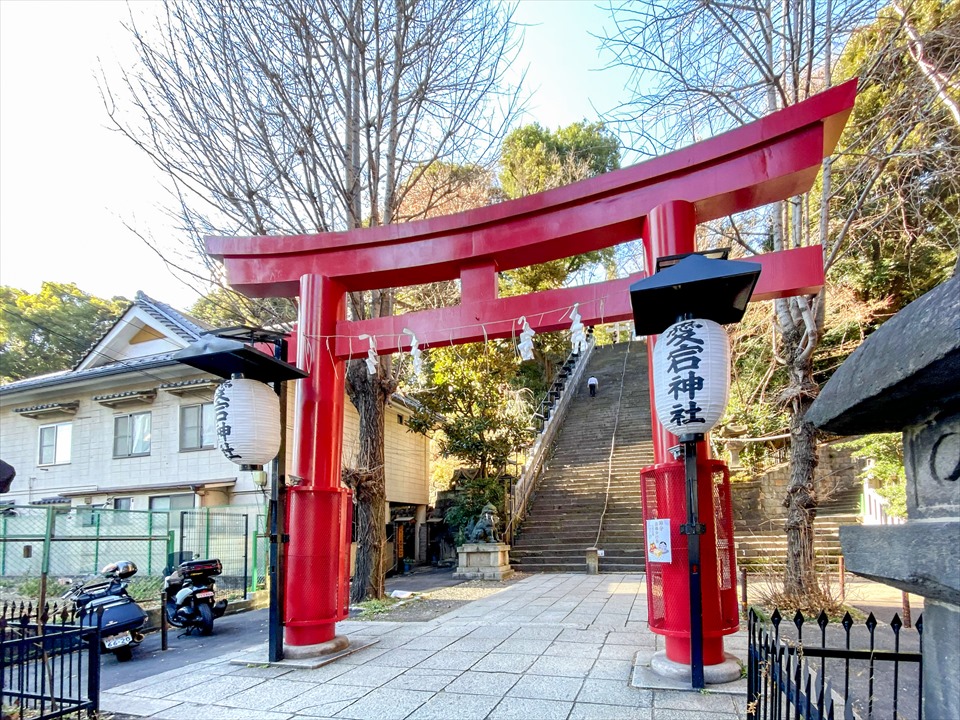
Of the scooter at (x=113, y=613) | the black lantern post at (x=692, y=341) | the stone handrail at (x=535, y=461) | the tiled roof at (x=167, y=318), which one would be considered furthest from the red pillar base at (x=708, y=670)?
the tiled roof at (x=167, y=318)

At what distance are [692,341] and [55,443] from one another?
61.9 feet

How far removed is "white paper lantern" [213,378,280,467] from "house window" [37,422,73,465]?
13809 mm

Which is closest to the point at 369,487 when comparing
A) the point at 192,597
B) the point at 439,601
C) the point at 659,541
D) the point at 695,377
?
the point at 439,601

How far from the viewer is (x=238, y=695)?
545cm

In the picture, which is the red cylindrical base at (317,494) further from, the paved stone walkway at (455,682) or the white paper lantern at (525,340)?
the white paper lantern at (525,340)

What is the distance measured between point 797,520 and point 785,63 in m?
6.35

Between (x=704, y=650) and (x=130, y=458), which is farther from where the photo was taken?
(x=130, y=458)

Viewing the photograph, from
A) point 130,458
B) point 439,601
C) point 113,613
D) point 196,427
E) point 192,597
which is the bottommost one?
point 439,601

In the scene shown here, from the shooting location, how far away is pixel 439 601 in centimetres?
1087

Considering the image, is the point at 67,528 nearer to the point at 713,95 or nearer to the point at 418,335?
the point at 418,335

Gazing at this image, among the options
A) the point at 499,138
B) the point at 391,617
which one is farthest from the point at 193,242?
the point at 391,617

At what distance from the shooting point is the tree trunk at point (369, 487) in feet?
34.3

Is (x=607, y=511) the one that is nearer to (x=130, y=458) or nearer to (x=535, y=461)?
(x=535, y=461)

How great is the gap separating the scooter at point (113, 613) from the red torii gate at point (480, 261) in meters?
2.48
